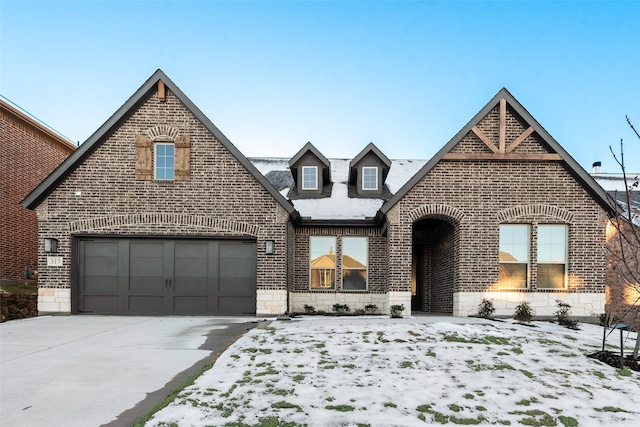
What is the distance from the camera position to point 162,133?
12586 mm

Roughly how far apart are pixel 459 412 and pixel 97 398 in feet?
16.0

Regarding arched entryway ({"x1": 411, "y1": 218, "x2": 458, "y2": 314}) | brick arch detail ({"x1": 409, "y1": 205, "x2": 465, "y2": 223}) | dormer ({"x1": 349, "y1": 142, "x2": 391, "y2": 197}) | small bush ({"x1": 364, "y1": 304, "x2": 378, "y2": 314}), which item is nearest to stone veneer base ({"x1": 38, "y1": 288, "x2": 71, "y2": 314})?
small bush ({"x1": 364, "y1": 304, "x2": 378, "y2": 314})

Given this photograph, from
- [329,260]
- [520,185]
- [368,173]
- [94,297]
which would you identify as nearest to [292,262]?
[329,260]

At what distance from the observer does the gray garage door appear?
41.1 feet

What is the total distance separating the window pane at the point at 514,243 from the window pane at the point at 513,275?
23 cm

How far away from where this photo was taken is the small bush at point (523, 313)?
1144 centimetres

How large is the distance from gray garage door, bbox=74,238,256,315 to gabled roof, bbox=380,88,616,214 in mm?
5368

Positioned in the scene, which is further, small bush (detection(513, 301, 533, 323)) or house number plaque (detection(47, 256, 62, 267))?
house number plaque (detection(47, 256, 62, 267))

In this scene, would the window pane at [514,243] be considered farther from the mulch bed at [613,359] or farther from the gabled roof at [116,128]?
the gabled roof at [116,128]

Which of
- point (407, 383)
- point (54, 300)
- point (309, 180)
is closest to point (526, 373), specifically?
point (407, 383)

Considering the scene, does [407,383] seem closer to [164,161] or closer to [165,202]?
[165,202]

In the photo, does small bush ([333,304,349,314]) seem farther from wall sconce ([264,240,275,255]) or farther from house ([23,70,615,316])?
wall sconce ([264,240,275,255])

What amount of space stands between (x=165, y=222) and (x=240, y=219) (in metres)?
2.43

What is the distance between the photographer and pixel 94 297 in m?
12.5
